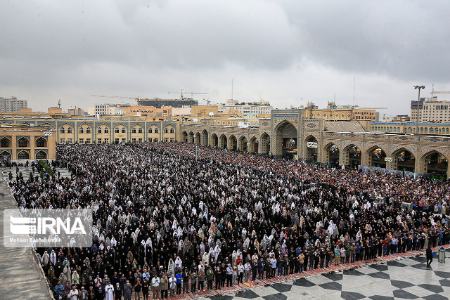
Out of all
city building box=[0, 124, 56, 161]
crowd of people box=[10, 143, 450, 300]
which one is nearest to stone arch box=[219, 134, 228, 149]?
city building box=[0, 124, 56, 161]

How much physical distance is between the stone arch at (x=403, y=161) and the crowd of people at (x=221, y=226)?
7.16 m

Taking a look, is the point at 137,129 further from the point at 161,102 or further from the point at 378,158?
the point at 161,102

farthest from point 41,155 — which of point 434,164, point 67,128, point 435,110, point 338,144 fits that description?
point 435,110

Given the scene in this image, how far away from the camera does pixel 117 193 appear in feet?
75.3

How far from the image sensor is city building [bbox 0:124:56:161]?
44.8 m

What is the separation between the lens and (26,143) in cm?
4603

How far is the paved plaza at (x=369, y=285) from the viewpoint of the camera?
11.8 m

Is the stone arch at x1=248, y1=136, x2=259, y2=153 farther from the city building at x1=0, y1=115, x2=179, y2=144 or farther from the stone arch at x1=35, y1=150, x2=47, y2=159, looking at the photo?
the stone arch at x1=35, y1=150, x2=47, y2=159

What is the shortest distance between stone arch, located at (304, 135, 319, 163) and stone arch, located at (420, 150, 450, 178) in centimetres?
1161

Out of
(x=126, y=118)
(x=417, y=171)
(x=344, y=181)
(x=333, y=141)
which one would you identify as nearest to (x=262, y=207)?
(x=344, y=181)

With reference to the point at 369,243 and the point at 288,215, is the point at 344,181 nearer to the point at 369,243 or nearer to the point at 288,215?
the point at 288,215

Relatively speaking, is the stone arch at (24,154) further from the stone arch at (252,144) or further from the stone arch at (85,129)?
the stone arch at (252,144)

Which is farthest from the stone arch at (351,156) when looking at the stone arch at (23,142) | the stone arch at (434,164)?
the stone arch at (23,142)

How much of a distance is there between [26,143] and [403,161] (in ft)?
133
